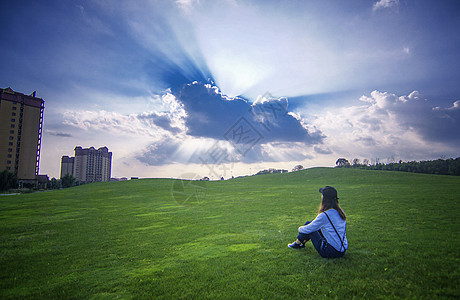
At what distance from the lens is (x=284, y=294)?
5.34 metres

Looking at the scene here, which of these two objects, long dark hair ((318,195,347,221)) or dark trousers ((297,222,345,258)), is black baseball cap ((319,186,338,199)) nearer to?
long dark hair ((318,195,347,221))

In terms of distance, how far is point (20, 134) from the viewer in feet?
323

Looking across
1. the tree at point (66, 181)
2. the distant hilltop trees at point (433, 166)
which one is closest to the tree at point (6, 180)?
→ the tree at point (66, 181)

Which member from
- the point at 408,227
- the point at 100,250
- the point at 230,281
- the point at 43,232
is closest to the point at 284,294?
the point at 230,281

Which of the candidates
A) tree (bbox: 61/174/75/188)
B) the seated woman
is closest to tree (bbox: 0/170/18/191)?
tree (bbox: 61/174/75/188)

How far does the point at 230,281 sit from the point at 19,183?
120707 millimetres

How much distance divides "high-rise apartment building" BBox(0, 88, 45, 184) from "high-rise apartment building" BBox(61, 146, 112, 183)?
46968 millimetres

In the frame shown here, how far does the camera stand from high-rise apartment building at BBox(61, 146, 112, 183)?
491ft

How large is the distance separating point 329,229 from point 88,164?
17483 centimetres

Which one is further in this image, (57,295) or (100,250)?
(100,250)

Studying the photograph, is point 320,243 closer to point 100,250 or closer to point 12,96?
point 100,250

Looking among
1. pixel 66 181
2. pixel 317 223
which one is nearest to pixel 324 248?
pixel 317 223

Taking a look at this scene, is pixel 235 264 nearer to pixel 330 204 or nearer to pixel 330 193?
pixel 330 204

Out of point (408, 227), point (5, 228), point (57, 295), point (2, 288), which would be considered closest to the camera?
point (57, 295)
